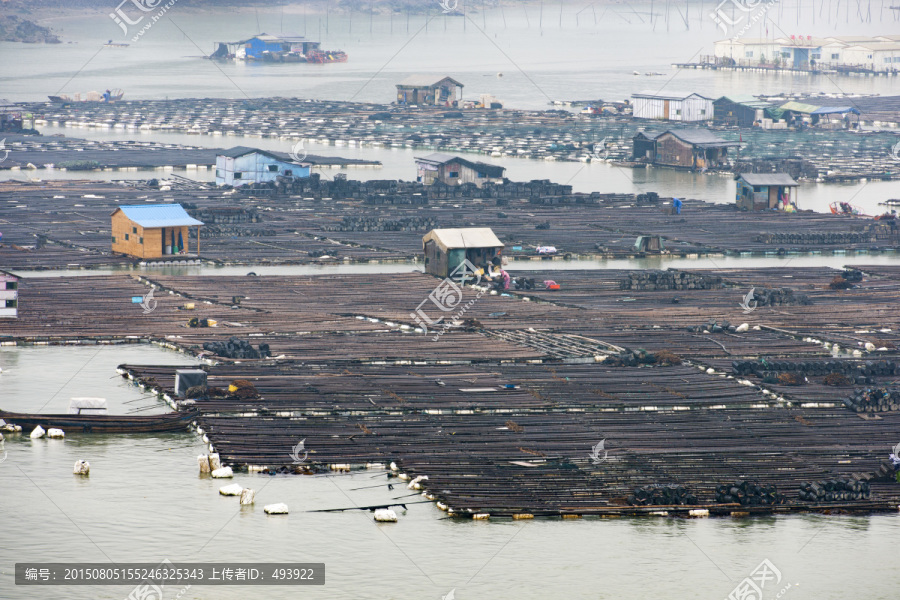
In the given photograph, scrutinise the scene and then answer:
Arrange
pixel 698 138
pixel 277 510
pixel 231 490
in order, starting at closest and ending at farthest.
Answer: pixel 277 510
pixel 231 490
pixel 698 138

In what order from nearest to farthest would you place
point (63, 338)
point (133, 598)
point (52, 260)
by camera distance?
1. point (133, 598)
2. point (63, 338)
3. point (52, 260)

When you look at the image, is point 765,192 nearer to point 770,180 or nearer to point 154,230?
point 770,180

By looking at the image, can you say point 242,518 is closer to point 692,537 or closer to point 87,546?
point 87,546

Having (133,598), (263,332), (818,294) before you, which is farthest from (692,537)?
(818,294)

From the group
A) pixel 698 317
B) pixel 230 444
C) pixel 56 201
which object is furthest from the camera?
pixel 56 201

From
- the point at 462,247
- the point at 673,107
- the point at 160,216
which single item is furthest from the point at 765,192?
the point at 673,107

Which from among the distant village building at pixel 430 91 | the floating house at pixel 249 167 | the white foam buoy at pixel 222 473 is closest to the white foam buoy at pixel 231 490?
the white foam buoy at pixel 222 473
